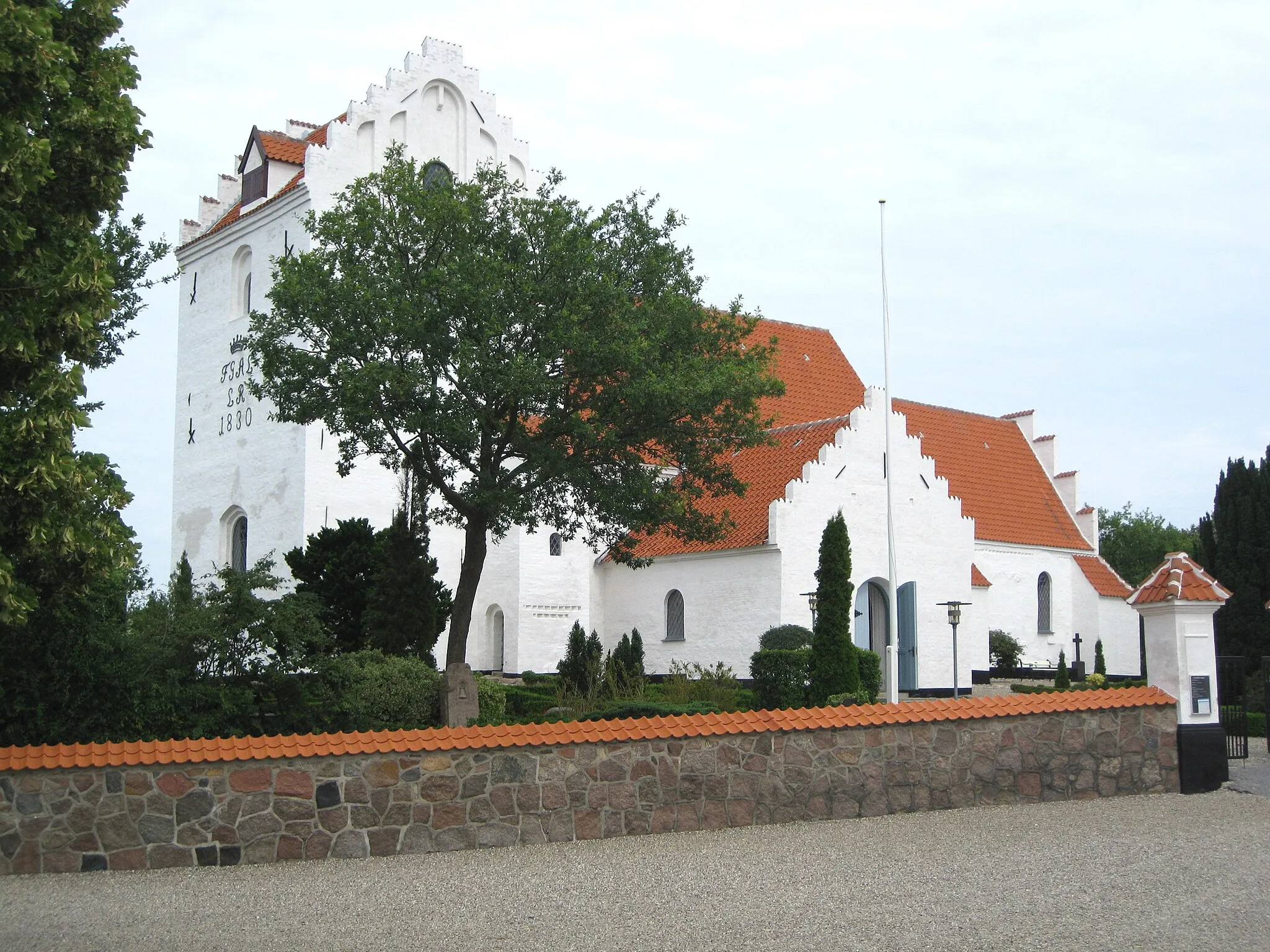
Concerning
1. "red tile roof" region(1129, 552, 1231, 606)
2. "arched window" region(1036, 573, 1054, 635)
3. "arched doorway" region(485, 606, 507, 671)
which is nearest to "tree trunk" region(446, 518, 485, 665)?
"arched doorway" region(485, 606, 507, 671)

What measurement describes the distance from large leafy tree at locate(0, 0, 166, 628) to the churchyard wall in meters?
1.76

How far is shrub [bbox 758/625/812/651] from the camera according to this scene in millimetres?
24047

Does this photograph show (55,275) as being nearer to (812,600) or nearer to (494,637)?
(812,600)

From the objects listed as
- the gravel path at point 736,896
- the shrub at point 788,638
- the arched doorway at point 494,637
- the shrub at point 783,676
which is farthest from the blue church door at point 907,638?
the gravel path at point 736,896

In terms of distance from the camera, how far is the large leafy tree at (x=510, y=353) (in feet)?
60.5

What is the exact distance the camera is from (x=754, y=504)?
26.6 m

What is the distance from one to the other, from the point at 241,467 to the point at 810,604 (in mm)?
14303

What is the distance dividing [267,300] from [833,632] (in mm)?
15528

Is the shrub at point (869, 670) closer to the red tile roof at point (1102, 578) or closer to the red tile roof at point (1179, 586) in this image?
the red tile roof at point (1179, 586)

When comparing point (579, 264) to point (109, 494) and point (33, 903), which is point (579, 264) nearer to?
point (109, 494)

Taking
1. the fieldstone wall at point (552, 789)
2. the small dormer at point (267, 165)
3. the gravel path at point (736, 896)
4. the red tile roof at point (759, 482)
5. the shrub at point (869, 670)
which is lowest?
the gravel path at point (736, 896)

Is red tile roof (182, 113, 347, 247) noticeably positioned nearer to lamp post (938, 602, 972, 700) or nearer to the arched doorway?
the arched doorway

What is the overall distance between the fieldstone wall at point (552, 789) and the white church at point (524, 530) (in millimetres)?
10919

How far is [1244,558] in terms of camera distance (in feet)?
88.0
